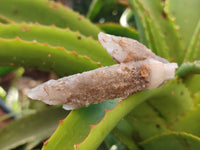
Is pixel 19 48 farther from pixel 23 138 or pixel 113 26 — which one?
pixel 113 26

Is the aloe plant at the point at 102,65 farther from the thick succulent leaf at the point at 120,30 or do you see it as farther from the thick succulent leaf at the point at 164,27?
the thick succulent leaf at the point at 120,30

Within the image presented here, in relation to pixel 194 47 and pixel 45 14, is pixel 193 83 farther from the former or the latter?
pixel 45 14

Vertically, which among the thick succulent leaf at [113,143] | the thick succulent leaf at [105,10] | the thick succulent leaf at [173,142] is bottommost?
the thick succulent leaf at [113,143]

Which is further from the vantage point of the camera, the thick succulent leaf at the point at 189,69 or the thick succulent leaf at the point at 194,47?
the thick succulent leaf at the point at 194,47

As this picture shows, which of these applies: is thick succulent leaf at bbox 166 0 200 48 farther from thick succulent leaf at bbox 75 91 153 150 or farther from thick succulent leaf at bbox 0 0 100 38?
thick succulent leaf at bbox 75 91 153 150

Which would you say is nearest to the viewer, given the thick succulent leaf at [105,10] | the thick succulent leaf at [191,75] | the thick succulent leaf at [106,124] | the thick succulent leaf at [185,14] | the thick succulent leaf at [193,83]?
the thick succulent leaf at [106,124]

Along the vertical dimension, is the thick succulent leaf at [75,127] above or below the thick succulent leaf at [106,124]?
below

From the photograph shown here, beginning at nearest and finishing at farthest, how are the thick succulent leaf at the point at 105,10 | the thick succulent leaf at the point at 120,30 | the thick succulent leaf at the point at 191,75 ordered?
the thick succulent leaf at the point at 191,75 → the thick succulent leaf at the point at 120,30 → the thick succulent leaf at the point at 105,10

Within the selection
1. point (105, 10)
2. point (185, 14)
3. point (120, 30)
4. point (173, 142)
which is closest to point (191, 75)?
point (173, 142)

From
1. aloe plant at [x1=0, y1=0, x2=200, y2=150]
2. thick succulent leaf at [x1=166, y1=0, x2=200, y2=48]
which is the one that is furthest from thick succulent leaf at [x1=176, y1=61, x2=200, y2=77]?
thick succulent leaf at [x1=166, y1=0, x2=200, y2=48]

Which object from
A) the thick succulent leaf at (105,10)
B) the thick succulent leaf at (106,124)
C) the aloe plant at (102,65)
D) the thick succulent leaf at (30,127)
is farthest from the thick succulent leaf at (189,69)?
the thick succulent leaf at (105,10)
